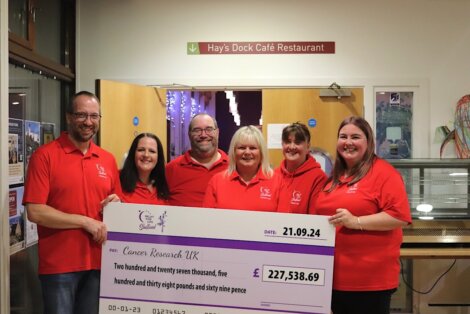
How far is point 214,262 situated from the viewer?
2113mm

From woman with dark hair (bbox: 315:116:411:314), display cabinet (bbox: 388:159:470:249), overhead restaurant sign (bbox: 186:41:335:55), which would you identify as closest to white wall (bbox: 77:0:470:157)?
overhead restaurant sign (bbox: 186:41:335:55)

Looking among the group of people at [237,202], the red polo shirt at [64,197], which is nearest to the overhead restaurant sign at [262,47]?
the group of people at [237,202]

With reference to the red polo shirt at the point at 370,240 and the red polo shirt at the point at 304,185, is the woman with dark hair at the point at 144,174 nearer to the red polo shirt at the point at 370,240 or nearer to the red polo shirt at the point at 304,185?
the red polo shirt at the point at 304,185

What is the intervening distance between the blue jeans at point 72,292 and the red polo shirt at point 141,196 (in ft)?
1.32

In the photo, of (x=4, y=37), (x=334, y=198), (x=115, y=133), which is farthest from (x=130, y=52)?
(x=334, y=198)

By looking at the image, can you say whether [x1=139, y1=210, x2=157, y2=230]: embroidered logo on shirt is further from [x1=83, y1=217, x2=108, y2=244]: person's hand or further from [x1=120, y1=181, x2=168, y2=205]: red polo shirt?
[x1=120, y1=181, x2=168, y2=205]: red polo shirt

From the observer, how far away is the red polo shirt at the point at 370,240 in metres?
2.10

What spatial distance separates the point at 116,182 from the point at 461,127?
289 centimetres

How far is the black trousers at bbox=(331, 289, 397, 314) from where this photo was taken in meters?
2.13

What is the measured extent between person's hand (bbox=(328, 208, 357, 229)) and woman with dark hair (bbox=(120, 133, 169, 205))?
1.00m

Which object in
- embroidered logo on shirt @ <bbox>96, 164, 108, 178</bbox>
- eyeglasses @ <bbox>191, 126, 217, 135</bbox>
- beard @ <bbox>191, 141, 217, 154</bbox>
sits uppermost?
eyeglasses @ <bbox>191, 126, 217, 135</bbox>

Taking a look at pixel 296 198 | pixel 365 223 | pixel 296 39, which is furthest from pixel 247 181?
pixel 296 39

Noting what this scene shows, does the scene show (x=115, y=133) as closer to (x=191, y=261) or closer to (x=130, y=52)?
(x=130, y=52)

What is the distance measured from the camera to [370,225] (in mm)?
2059
